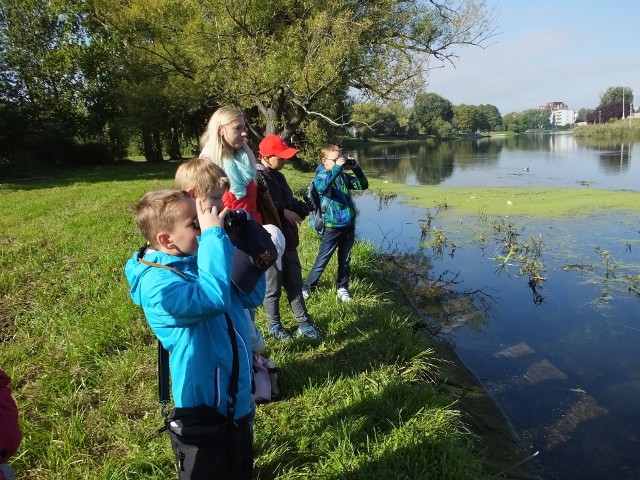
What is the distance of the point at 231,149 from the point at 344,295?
234 cm

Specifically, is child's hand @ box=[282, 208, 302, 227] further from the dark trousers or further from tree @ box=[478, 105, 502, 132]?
tree @ box=[478, 105, 502, 132]

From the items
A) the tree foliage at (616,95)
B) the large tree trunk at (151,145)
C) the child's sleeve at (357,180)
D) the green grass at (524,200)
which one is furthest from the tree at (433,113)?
the child's sleeve at (357,180)

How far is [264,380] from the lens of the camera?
2.95 meters

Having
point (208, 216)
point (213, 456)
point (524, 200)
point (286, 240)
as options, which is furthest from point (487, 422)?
point (524, 200)

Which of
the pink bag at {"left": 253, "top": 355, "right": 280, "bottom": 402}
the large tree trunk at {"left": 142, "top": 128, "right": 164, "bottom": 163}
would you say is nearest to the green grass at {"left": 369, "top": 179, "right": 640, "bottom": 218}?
the pink bag at {"left": 253, "top": 355, "right": 280, "bottom": 402}

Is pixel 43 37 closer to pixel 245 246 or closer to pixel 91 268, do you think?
pixel 91 268

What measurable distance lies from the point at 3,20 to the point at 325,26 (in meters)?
18.2

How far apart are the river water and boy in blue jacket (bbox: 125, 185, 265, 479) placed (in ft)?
7.71

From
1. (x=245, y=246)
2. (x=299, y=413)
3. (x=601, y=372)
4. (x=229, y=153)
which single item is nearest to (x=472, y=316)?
(x=601, y=372)

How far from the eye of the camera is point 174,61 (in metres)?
18.3

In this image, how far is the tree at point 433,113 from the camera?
256ft

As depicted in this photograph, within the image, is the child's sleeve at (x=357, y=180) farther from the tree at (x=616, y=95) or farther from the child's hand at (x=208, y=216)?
the tree at (x=616, y=95)

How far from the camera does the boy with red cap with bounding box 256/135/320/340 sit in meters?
3.58

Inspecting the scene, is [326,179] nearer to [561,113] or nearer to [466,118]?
[466,118]
